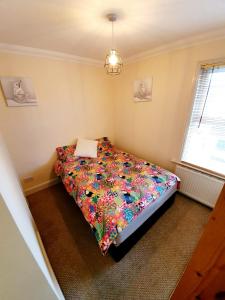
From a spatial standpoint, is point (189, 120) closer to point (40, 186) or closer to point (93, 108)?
point (93, 108)

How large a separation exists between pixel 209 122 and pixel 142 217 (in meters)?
1.55

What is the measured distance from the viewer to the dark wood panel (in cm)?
40

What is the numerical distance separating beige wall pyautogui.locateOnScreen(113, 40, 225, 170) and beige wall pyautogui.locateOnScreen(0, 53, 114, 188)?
0.56 metres

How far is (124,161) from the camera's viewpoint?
2475 millimetres

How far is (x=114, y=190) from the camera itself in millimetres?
1699

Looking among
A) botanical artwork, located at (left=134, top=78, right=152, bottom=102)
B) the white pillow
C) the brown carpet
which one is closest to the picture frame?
botanical artwork, located at (left=134, top=78, right=152, bottom=102)

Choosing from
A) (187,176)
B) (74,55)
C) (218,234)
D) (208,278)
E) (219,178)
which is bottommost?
(187,176)

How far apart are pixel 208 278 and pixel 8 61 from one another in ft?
9.34

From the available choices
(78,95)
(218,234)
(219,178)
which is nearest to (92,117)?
(78,95)

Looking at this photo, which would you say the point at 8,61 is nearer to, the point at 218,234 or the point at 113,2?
the point at 113,2

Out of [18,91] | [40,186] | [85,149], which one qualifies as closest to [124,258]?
[85,149]

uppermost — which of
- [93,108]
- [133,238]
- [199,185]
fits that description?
[93,108]

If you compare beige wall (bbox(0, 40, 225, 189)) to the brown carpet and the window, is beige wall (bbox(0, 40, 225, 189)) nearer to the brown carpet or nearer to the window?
the window

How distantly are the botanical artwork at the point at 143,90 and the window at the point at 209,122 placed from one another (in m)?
0.79
